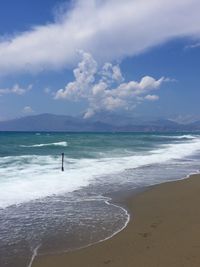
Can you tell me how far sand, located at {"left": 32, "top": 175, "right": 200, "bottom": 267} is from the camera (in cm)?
762

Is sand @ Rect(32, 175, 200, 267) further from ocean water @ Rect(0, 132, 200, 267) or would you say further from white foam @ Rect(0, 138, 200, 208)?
white foam @ Rect(0, 138, 200, 208)

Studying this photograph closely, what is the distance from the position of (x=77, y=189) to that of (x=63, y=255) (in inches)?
315

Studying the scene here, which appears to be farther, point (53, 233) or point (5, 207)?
point (5, 207)

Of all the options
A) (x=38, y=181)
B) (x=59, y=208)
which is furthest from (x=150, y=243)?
(x=38, y=181)

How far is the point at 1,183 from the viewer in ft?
56.9

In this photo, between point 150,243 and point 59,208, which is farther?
point 59,208

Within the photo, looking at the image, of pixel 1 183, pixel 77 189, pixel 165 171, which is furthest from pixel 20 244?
pixel 165 171

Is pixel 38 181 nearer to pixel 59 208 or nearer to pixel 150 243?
pixel 59 208

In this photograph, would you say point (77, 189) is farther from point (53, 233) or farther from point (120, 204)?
point (53, 233)

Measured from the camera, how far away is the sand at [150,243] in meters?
7.62

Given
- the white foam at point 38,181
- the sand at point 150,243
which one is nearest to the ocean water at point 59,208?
the white foam at point 38,181

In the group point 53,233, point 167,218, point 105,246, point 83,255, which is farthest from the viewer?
point 167,218

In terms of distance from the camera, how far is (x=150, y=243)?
343 inches

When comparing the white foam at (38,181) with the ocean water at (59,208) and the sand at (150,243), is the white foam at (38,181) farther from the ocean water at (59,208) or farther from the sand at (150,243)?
the sand at (150,243)
